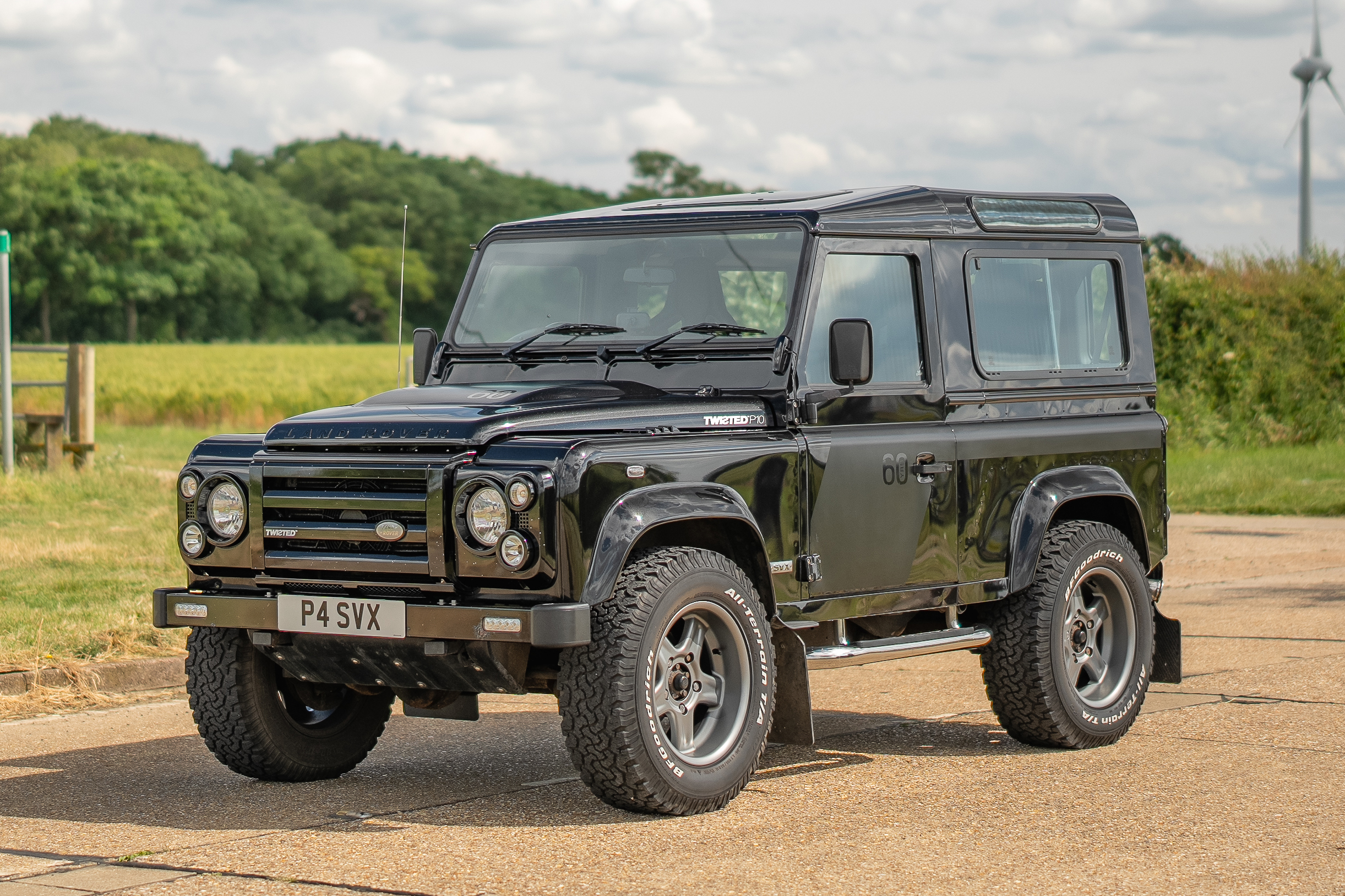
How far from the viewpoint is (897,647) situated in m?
6.83

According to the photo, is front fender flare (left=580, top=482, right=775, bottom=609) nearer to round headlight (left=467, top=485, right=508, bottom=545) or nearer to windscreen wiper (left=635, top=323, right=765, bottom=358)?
round headlight (left=467, top=485, right=508, bottom=545)

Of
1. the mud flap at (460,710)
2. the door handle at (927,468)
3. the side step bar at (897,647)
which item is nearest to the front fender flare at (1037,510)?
the side step bar at (897,647)

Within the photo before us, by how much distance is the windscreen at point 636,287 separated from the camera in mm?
6898

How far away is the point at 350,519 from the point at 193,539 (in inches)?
28.9

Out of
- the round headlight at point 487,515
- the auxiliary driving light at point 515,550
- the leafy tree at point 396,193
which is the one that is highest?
the leafy tree at point 396,193

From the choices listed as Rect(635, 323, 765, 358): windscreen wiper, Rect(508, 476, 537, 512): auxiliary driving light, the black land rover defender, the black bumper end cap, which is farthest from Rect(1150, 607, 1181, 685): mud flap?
Rect(508, 476, 537, 512): auxiliary driving light

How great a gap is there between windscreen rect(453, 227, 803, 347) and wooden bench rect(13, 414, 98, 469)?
13.2 metres

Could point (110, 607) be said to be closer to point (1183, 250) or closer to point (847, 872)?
point (847, 872)

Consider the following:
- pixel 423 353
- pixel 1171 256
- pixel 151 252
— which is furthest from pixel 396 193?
pixel 423 353

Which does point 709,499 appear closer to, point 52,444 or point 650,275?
point 650,275

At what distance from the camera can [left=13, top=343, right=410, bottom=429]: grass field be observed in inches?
1439

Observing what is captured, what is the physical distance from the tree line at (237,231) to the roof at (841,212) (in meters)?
73.0

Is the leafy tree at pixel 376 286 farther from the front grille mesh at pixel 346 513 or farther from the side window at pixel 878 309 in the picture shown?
the front grille mesh at pixel 346 513

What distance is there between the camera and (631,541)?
5742mm
